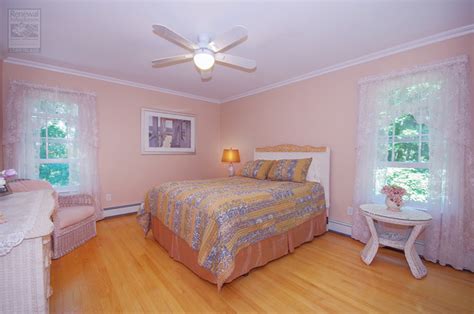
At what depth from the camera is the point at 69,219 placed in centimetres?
244

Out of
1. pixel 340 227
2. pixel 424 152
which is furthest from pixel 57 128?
pixel 424 152

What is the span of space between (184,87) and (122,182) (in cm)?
218

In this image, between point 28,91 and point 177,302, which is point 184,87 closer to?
point 28,91

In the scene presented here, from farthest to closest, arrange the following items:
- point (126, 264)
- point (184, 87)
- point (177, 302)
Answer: point (184, 87), point (126, 264), point (177, 302)

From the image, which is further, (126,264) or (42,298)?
(126,264)

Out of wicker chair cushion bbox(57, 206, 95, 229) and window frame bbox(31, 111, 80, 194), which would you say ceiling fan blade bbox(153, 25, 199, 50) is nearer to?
wicker chair cushion bbox(57, 206, 95, 229)

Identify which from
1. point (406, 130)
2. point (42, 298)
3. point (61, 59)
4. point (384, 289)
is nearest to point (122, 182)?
point (61, 59)

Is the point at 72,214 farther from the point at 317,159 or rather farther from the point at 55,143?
the point at 317,159

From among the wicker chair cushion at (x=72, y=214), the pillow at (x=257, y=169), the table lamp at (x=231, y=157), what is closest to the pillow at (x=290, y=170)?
the pillow at (x=257, y=169)

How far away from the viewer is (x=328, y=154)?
316cm

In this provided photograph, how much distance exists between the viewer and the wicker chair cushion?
2379 millimetres

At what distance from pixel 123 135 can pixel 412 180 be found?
4494 mm

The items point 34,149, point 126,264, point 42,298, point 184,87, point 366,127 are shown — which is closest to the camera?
point 42,298

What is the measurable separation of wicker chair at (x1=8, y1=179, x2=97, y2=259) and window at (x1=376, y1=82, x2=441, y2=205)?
3.86m
